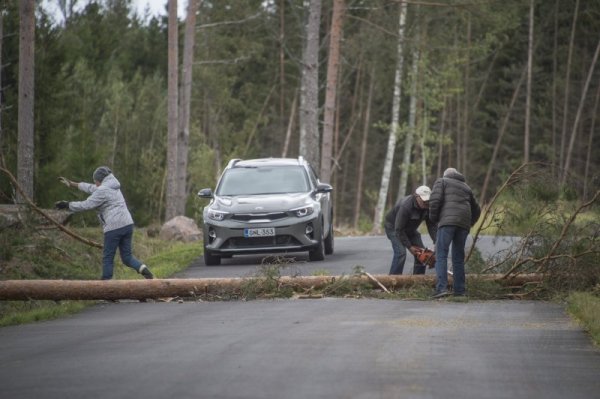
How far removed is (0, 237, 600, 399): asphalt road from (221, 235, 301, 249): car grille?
5373mm

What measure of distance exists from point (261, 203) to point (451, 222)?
5604mm

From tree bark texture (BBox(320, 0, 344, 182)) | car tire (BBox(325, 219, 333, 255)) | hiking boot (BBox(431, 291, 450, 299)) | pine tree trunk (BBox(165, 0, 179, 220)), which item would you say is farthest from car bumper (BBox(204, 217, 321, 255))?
tree bark texture (BBox(320, 0, 344, 182))

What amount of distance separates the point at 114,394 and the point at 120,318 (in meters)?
5.13

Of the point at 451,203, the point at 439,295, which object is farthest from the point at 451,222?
the point at 439,295

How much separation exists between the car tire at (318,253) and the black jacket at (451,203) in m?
5.22

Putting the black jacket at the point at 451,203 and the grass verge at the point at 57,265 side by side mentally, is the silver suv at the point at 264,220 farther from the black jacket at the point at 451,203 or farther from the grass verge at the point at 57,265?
the black jacket at the point at 451,203

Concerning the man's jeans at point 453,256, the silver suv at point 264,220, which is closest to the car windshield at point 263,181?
the silver suv at point 264,220

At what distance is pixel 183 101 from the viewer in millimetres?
36000

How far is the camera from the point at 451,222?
1491 cm

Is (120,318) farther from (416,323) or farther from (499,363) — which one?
(499,363)

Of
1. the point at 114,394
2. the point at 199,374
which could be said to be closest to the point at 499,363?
the point at 199,374

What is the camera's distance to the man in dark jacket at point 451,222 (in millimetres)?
14984

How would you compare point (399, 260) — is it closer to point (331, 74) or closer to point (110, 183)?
point (110, 183)

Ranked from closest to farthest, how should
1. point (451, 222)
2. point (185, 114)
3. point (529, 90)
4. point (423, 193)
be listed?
point (451, 222) < point (423, 193) < point (185, 114) < point (529, 90)
